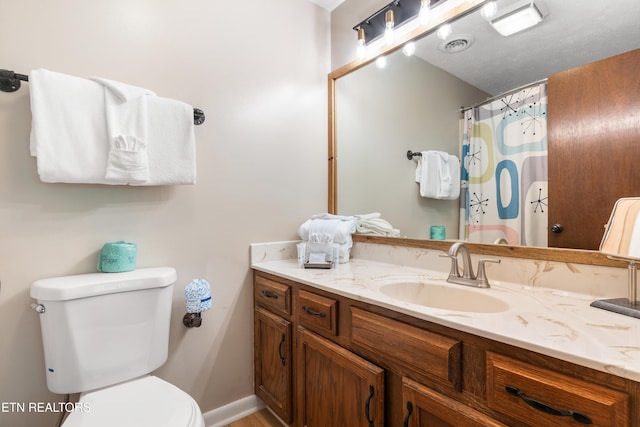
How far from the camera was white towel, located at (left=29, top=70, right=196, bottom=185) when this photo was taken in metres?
1.06

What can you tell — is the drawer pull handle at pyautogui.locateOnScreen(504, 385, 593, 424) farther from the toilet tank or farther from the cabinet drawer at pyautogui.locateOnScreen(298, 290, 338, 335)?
the toilet tank

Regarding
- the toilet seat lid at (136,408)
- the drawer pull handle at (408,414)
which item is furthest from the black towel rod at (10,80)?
the drawer pull handle at (408,414)

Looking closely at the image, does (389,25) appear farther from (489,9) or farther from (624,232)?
(624,232)

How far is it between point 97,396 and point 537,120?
1.77 m

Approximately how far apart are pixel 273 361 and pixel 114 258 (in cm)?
85

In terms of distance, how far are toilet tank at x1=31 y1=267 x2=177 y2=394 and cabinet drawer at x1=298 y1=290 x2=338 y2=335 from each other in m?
0.55

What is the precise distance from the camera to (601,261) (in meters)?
0.96

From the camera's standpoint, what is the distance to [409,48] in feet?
5.13

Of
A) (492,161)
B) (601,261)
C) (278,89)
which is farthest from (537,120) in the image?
(278,89)

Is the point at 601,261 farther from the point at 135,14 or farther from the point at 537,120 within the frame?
the point at 135,14

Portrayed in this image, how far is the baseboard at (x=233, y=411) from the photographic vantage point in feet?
5.03

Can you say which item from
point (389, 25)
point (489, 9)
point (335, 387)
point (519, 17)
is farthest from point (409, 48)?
point (335, 387)

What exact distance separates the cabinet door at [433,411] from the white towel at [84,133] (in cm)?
118
